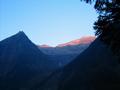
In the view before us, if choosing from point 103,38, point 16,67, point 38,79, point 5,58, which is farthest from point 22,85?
point 103,38

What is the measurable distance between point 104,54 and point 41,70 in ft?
196

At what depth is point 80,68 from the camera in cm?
9119

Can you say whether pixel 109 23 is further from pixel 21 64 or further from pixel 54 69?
pixel 21 64

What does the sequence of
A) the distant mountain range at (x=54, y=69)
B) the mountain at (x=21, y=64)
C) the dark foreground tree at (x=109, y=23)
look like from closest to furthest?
the dark foreground tree at (x=109, y=23), the distant mountain range at (x=54, y=69), the mountain at (x=21, y=64)

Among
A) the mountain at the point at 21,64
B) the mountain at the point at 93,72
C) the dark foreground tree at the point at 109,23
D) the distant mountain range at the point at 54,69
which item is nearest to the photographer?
the dark foreground tree at the point at 109,23

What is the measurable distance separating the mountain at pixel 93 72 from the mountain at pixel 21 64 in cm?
2857

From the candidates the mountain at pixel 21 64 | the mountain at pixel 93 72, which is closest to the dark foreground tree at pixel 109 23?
the mountain at pixel 93 72

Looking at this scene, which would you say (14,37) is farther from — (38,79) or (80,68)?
(80,68)

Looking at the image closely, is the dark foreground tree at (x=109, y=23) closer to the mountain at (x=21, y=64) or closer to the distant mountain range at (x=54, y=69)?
the distant mountain range at (x=54, y=69)

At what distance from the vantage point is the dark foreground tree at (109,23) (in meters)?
22.8

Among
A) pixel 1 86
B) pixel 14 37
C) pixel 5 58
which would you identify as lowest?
pixel 1 86

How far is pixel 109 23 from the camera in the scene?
23547 millimetres

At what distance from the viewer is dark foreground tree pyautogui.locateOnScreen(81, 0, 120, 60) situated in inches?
897

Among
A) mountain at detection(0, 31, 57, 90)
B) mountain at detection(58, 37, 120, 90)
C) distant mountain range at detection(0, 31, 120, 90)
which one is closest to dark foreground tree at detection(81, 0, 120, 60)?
distant mountain range at detection(0, 31, 120, 90)
